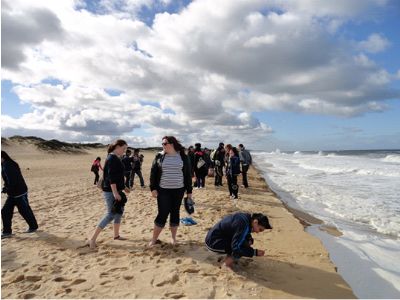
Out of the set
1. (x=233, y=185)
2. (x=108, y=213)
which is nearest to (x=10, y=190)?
(x=108, y=213)

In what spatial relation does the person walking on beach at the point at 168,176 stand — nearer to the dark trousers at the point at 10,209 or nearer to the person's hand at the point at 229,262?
the person's hand at the point at 229,262

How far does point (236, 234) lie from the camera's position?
4656mm

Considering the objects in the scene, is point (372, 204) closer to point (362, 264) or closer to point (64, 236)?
point (362, 264)

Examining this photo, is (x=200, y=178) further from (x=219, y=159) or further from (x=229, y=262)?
(x=229, y=262)

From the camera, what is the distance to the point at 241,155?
524 inches

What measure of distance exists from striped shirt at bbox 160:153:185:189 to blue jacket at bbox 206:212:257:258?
103 centimetres

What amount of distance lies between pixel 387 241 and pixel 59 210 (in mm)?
8340

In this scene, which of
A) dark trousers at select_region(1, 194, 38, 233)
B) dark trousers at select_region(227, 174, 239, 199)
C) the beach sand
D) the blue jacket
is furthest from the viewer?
dark trousers at select_region(227, 174, 239, 199)

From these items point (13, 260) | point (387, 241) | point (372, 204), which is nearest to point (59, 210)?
point (13, 260)

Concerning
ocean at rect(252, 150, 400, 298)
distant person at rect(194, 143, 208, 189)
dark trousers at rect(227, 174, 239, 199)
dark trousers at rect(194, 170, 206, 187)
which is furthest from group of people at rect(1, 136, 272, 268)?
dark trousers at rect(194, 170, 206, 187)

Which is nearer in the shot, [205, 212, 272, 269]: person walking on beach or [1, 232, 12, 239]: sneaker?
[205, 212, 272, 269]: person walking on beach

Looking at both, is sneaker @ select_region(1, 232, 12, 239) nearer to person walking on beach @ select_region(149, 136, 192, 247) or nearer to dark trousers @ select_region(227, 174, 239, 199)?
person walking on beach @ select_region(149, 136, 192, 247)

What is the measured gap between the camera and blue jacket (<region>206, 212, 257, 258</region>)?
15.1 feet

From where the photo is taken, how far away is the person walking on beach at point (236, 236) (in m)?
4.62
